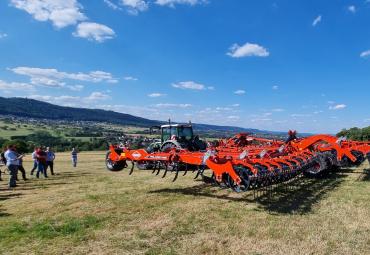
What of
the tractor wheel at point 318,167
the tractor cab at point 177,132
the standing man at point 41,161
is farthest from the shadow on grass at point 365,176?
the standing man at point 41,161

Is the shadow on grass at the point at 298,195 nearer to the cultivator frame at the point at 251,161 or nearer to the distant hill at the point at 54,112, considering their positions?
the cultivator frame at the point at 251,161

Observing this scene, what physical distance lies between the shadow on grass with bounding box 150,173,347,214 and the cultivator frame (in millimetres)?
417

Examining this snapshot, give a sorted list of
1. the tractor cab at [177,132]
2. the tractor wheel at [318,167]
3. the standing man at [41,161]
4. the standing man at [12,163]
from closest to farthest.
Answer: the tractor wheel at [318,167], the standing man at [12,163], the tractor cab at [177,132], the standing man at [41,161]

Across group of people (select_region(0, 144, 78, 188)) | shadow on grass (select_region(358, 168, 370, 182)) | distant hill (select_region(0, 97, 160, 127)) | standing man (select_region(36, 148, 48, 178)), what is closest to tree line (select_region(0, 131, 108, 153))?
group of people (select_region(0, 144, 78, 188))

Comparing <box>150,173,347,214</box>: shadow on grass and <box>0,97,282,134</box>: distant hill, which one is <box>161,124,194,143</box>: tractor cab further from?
<box>0,97,282,134</box>: distant hill

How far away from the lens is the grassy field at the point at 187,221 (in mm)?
5955

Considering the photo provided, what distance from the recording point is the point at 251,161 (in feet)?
30.1

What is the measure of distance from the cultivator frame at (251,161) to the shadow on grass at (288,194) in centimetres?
42

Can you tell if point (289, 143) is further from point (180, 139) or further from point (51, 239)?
point (51, 239)

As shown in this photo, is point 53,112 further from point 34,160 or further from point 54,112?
point 34,160

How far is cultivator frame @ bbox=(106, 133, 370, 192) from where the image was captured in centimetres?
878

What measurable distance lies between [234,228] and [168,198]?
3.27 meters

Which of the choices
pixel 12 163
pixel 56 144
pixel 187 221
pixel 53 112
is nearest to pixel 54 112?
pixel 53 112

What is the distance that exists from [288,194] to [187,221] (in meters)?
3.85
